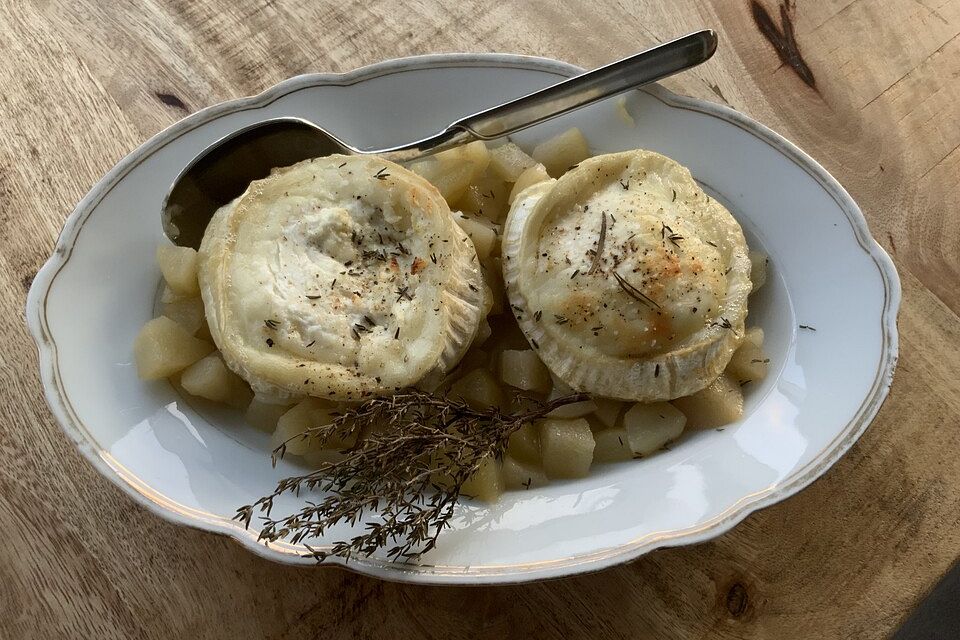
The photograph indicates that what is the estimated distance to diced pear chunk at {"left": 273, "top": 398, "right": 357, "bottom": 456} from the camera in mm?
2107

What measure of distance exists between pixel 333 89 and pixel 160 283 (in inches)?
33.6

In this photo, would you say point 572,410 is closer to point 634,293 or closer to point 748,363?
point 634,293

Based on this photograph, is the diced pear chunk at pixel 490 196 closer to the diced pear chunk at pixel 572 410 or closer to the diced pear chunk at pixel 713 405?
the diced pear chunk at pixel 572 410

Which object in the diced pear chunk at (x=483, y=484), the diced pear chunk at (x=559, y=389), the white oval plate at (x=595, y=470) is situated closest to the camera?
the white oval plate at (x=595, y=470)

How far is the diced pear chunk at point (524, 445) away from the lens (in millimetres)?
2193

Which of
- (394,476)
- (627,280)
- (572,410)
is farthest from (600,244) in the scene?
(394,476)

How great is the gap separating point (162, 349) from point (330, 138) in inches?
34.0

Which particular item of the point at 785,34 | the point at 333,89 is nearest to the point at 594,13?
the point at 785,34

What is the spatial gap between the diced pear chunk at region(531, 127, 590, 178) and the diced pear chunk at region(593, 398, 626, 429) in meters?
0.84

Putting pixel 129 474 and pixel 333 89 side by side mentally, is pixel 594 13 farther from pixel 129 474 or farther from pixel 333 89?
pixel 129 474

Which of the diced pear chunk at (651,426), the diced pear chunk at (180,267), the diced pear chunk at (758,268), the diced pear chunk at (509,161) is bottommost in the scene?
the diced pear chunk at (651,426)

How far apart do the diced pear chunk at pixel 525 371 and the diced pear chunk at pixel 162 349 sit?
0.95 m

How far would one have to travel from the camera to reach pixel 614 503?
2.07m

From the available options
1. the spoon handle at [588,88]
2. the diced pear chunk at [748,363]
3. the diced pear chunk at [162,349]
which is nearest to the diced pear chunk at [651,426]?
the diced pear chunk at [748,363]
